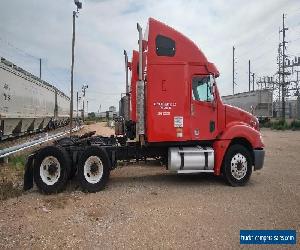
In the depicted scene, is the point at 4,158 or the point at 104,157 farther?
the point at 4,158

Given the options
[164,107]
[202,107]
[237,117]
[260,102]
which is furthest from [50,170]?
[260,102]

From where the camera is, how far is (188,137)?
31.3ft

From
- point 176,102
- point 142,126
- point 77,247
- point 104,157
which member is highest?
point 176,102

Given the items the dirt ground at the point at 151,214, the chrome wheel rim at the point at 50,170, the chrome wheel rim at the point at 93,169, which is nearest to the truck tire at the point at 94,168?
the chrome wheel rim at the point at 93,169

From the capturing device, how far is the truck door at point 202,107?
375 inches

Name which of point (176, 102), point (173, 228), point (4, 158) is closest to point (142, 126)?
point (176, 102)

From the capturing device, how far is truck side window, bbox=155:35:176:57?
30.6ft

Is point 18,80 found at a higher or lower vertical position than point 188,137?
higher

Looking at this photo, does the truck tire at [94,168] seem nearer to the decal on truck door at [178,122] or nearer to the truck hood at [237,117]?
the decal on truck door at [178,122]

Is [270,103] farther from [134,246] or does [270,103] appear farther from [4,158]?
[134,246]

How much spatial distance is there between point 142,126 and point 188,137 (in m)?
1.25

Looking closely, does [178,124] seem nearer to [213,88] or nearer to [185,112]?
[185,112]

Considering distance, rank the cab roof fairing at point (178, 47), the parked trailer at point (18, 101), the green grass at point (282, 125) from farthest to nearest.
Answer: the green grass at point (282, 125) → the parked trailer at point (18, 101) → the cab roof fairing at point (178, 47)

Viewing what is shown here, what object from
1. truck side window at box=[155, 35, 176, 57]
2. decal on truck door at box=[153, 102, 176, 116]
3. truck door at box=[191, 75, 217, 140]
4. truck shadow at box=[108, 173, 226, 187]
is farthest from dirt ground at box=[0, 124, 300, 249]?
truck side window at box=[155, 35, 176, 57]
